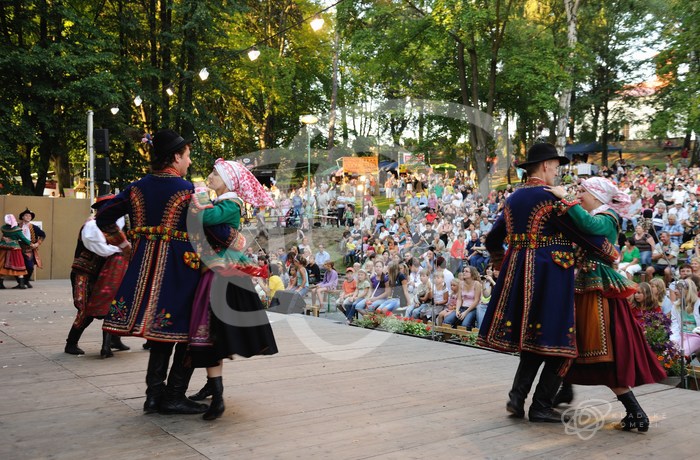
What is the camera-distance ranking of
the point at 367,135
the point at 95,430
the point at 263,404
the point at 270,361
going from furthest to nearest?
the point at 367,135, the point at 270,361, the point at 263,404, the point at 95,430

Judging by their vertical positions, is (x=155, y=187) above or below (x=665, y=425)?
above

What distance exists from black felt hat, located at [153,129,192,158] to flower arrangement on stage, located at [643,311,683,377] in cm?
429

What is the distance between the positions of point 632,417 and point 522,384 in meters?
0.68

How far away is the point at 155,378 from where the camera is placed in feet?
14.2

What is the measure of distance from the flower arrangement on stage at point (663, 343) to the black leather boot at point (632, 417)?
184cm

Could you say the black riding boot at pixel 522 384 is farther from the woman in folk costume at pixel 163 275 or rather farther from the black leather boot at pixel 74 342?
the black leather boot at pixel 74 342

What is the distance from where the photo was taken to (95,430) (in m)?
3.92

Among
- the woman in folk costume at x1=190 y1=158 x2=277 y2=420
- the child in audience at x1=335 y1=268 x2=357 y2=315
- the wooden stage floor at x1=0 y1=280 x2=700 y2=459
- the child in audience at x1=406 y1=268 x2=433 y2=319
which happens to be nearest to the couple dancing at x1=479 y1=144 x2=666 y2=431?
the wooden stage floor at x1=0 y1=280 x2=700 y2=459

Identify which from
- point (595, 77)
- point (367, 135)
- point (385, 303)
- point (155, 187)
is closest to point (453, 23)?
point (367, 135)

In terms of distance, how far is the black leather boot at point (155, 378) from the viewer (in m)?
4.30

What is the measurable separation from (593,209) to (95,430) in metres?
3.42

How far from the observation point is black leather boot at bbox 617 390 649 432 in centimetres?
405

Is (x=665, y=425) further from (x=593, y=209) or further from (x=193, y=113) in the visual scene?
(x=193, y=113)

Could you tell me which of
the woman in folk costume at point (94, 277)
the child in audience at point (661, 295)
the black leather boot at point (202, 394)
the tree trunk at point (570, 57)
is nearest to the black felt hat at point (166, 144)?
the black leather boot at point (202, 394)
